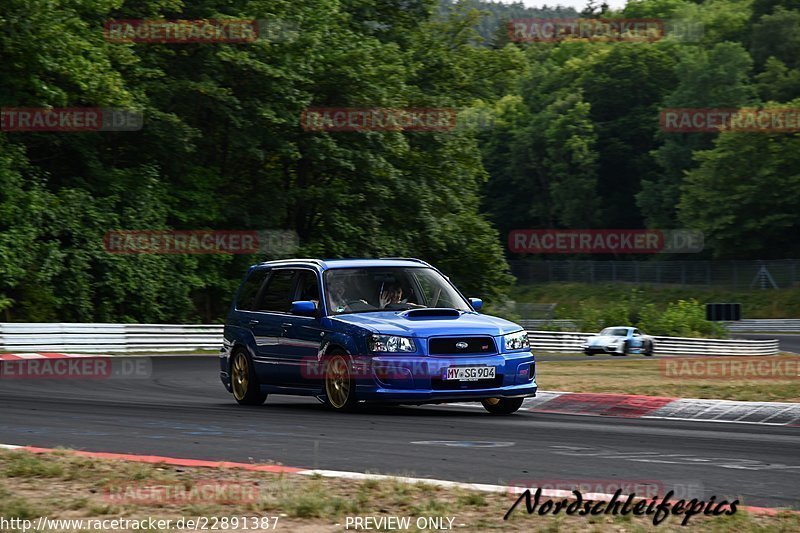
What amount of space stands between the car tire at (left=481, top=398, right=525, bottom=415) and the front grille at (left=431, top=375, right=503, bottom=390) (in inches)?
25.1

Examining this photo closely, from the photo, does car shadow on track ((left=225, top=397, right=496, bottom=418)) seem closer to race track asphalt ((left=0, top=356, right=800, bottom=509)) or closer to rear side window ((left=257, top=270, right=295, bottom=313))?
race track asphalt ((left=0, top=356, right=800, bottom=509))

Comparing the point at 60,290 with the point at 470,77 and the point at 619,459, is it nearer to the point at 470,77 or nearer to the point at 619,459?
the point at 470,77

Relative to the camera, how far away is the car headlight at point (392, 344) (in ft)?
44.3

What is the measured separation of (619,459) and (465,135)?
126 ft

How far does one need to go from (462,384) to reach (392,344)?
32.6 inches

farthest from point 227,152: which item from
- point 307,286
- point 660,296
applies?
point 660,296

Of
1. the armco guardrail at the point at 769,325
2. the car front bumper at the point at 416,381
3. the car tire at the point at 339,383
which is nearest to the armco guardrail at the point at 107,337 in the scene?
the car tire at the point at 339,383

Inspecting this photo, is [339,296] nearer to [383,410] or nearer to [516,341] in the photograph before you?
[383,410]

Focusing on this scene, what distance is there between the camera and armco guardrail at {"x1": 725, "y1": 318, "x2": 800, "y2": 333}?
73619 millimetres

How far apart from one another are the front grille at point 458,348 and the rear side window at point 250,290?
332 centimetres

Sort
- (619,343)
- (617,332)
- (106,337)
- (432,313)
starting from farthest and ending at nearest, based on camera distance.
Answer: (617,332)
(619,343)
(106,337)
(432,313)

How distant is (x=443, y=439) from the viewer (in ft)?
35.7

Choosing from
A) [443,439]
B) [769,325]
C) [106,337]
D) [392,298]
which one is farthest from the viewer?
[769,325]

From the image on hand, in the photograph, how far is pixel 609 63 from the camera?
10025cm
